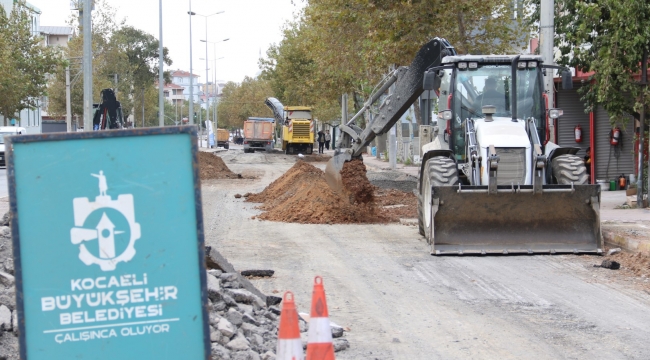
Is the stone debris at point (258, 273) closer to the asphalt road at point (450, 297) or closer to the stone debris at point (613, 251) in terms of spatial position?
the asphalt road at point (450, 297)

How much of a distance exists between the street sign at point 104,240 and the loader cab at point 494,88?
30.3ft

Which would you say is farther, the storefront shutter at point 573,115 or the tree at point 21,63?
the tree at point 21,63

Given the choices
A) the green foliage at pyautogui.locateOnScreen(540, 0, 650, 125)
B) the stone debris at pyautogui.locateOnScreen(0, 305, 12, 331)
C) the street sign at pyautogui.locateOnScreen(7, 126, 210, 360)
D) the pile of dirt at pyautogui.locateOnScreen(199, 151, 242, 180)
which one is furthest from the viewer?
the pile of dirt at pyautogui.locateOnScreen(199, 151, 242, 180)

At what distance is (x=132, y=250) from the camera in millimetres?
4340

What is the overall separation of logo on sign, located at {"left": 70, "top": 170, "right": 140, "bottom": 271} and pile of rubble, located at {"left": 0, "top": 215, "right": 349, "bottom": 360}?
5.90ft

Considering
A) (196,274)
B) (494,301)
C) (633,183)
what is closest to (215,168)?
(633,183)

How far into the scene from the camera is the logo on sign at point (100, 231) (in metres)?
4.30

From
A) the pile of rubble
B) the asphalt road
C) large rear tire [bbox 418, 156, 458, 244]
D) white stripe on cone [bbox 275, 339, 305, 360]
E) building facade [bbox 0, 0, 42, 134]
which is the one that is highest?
building facade [bbox 0, 0, 42, 134]

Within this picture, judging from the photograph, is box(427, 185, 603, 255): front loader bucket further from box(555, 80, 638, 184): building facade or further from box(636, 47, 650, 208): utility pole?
box(555, 80, 638, 184): building facade

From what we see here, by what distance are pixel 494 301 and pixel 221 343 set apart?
3567mm

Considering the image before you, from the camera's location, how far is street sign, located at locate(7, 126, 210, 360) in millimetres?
4301

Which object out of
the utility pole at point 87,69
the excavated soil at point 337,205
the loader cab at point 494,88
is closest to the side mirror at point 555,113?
the loader cab at point 494,88

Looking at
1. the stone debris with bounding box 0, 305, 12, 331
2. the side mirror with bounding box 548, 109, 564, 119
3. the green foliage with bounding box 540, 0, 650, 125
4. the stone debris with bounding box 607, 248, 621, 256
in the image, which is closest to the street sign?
the stone debris with bounding box 0, 305, 12, 331

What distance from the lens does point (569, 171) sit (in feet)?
40.8
